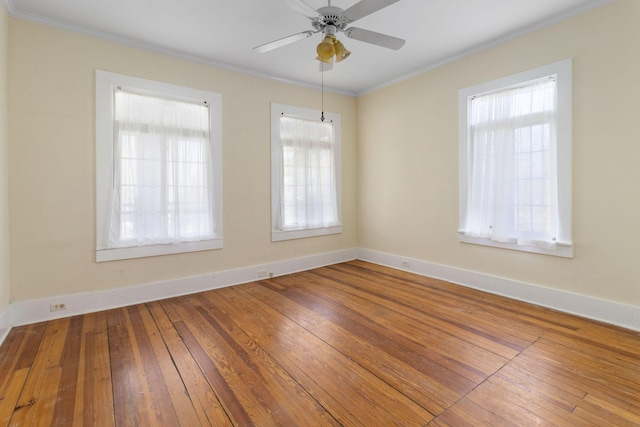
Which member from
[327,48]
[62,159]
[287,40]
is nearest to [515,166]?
[327,48]

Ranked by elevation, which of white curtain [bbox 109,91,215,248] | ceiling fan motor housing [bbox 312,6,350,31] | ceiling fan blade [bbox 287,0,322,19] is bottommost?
white curtain [bbox 109,91,215,248]

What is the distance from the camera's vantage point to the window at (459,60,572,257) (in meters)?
3.03

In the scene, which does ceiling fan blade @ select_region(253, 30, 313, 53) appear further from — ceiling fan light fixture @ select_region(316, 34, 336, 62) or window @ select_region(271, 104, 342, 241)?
window @ select_region(271, 104, 342, 241)

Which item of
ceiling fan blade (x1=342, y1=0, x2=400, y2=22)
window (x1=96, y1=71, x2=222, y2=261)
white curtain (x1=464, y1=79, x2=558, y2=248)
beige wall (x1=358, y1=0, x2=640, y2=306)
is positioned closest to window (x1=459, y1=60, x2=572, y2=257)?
white curtain (x1=464, y1=79, x2=558, y2=248)

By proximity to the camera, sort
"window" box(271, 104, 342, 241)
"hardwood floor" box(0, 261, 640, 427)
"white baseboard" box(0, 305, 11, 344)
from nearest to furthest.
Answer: "hardwood floor" box(0, 261, 640, 427) < "white baseboard" box(0, 305, 11, 344) < "window" box(271, 104, 342, 241)

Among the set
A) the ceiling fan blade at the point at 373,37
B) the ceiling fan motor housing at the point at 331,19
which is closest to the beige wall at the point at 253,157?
the ceiling fan blade at the point at 373,37

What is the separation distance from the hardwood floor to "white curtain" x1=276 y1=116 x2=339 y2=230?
5.68 feet

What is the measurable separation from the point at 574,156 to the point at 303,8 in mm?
2960

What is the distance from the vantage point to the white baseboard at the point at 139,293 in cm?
289

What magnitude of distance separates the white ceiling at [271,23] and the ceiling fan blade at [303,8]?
1.99 ft


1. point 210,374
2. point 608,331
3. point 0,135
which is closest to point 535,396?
point 608,331

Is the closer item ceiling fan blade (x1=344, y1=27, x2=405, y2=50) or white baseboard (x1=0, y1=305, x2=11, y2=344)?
ceiling fan blade (x1=344, y1=27, x2=405, y2=50)

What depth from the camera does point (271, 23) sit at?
299 cm

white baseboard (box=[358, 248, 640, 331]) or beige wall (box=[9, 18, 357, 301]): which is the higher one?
beige wall (box=[9, 18, 357, 301])
